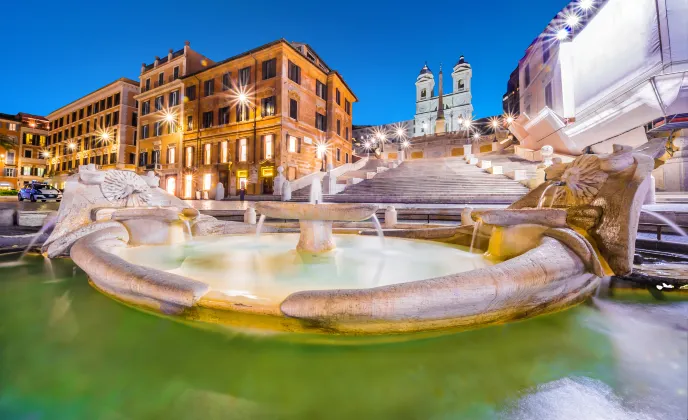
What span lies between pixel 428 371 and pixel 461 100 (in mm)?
69202

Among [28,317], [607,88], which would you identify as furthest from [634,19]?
[28,317]

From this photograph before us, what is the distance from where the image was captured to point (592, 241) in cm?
304

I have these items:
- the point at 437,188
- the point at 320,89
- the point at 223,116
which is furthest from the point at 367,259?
the point at 320,89

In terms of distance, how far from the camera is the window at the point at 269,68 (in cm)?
2445

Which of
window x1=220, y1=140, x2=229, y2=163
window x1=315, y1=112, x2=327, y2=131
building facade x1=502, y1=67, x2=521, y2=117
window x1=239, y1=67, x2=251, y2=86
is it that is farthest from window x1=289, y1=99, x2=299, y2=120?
building facade x1=502, y1=67, x2=521, y2=117

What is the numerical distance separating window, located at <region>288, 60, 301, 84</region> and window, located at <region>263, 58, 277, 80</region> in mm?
1285

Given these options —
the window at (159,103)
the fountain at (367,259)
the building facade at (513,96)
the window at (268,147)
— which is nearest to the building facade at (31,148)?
the window at (159,103)

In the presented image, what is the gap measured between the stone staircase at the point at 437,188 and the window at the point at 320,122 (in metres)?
10.3

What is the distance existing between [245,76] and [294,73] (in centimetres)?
476

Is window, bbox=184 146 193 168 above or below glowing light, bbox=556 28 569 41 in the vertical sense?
below

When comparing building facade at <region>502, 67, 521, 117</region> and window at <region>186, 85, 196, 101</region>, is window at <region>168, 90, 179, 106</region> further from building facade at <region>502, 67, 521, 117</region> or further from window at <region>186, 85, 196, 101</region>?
building facade at <region>502, 67, 521, 117</region>

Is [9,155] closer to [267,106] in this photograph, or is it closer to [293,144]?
[267,106]

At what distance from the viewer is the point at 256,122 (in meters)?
25.2

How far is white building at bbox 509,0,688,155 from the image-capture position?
446 inches
